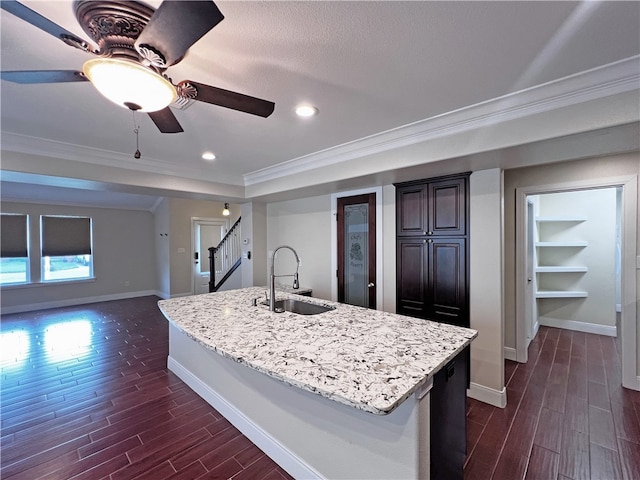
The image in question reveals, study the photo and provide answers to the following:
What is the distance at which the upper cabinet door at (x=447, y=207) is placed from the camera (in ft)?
8.98

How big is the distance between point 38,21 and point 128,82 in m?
0.29

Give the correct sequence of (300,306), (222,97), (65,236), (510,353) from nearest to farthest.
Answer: (222,97), (300,306), (510,353), (65,236)

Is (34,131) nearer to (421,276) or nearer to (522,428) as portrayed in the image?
(421,276)

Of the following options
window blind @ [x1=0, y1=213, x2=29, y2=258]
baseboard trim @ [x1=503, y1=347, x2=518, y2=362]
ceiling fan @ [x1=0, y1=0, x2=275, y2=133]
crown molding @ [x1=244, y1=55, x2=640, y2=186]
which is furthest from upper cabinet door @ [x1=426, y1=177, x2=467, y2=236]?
window blind @ [x1=0, y1=213, x2=29, y2=258]

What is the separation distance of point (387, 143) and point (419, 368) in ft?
6.75

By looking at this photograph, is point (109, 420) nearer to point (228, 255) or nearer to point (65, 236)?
point (228, 255)

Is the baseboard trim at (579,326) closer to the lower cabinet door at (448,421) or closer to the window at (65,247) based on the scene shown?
the lower cabinet door at (448,421)

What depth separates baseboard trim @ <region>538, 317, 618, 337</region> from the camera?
4238 mm

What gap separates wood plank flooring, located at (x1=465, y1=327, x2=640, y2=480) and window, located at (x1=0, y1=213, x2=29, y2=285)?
8.19m

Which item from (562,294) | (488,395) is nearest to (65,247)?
(488,395)

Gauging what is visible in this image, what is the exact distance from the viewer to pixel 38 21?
0.98 meters

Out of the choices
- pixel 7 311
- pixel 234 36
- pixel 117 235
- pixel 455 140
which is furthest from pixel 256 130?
pixel 7 311

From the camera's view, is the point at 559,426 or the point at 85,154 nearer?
the point at 559,426

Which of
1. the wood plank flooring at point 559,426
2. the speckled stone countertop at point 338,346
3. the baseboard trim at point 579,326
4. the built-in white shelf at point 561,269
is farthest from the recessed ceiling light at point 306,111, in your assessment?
the baseboard trim at point 579,326
